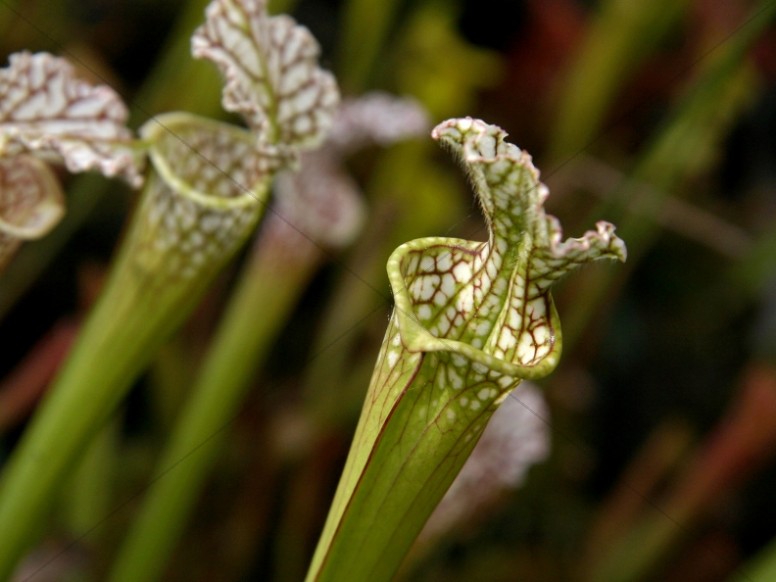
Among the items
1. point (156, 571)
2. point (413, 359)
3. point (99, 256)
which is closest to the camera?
point (413, 359)

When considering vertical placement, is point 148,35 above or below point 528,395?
below

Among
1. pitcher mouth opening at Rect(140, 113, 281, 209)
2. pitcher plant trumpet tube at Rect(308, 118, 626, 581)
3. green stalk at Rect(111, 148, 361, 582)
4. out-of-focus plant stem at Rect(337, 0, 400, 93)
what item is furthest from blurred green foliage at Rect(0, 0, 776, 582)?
pitcher plant trumpet tube at Rect(308, 118, 626, 581)

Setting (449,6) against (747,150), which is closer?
(449,6)

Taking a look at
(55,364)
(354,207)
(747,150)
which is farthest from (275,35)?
(747,150)

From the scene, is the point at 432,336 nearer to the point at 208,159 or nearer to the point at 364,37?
the point at 208,159

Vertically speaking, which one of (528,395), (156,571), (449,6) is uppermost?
(449,6)

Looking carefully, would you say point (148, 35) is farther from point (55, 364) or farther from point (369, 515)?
point (369, 515)

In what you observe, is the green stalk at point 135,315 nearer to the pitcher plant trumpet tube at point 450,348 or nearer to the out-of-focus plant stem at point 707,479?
the pitcher plant trumpet tube at point 450,348
